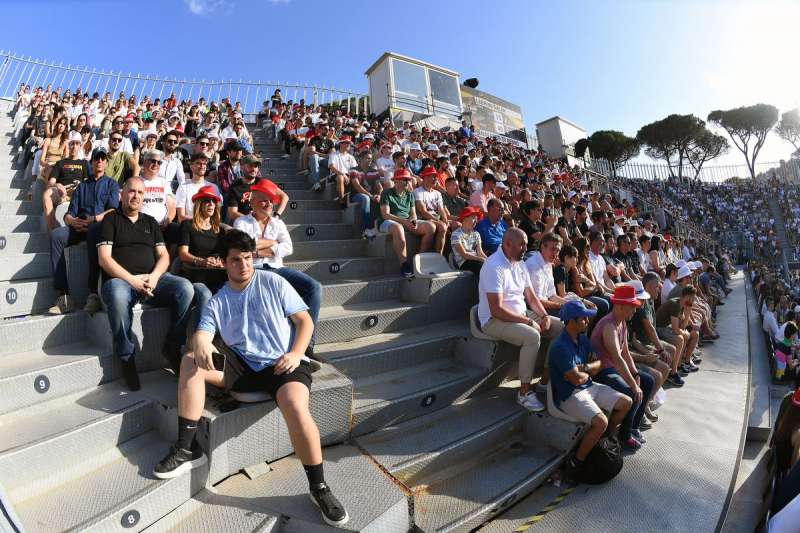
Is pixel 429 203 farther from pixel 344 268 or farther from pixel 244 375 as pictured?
pixel 244 375

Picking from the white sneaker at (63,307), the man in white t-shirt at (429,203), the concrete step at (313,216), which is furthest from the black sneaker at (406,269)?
the white sneaker at (63,307)

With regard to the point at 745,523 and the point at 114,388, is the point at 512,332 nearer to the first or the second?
the point at 745,523

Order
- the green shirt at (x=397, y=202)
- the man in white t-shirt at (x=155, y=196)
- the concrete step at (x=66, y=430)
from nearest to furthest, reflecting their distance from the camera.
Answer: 1. the concrete step at (x=66, y=430)
2. the man in white t-shirt at (x=155, y=196)
3. the green shirt at (x=397, y=202)

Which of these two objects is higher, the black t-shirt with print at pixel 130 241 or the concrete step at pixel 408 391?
the black t-shirt with print at pixel 130 241

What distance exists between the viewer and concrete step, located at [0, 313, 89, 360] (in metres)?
2.79

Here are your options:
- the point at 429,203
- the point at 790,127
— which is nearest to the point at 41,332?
the point at 429,203

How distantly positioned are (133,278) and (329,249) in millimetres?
2579

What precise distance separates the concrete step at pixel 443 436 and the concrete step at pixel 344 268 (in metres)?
2.09

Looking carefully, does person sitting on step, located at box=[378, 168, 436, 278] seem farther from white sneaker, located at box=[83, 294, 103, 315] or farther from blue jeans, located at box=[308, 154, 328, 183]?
white sneaker, located at box=[83, 294, 103, 315]

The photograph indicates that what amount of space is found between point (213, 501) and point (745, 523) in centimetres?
366

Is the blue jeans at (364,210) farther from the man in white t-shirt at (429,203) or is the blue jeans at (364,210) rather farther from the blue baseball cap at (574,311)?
the blue baseball cap at (574,311)

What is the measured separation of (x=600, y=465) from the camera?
10.2 feet

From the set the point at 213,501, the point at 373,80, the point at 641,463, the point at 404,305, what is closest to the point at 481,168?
the point at 404,305

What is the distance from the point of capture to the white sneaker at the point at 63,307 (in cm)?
313
